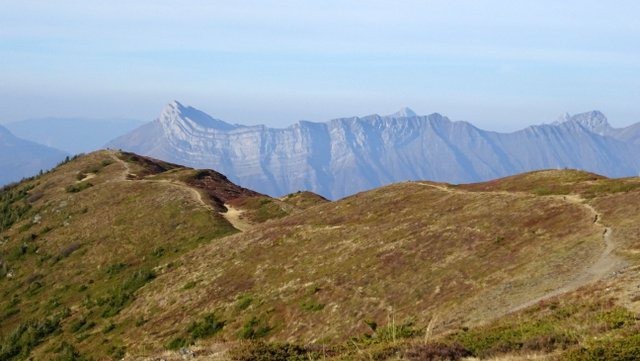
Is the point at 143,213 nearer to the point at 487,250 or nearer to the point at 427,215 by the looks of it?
the point at 427,215

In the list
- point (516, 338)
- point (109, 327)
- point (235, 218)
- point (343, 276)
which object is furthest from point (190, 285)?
point (516, 338)

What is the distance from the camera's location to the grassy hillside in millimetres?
24781

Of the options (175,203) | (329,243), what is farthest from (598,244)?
(175,203)

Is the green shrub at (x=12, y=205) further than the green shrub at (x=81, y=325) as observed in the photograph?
Yes

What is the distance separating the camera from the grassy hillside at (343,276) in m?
24.8

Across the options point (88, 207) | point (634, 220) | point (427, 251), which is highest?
point (634, 220)

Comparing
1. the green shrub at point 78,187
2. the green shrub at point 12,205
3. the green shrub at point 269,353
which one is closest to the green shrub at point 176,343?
the green shrub at point 269,353

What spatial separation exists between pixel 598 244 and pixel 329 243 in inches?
1049

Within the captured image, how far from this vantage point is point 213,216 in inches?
3415

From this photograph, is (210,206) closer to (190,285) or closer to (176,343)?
(190,285)

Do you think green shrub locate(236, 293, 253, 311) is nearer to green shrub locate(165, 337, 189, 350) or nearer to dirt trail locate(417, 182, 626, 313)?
green shrub locate(165, 337, 189, 350)

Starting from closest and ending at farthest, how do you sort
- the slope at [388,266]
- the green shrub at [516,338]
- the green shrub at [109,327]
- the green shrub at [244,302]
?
the green shrub at [516,338] → the slope at [388,266] → the green shrub at [244,302] → the green shrub at [109,327]

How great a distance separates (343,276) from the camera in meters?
51.0

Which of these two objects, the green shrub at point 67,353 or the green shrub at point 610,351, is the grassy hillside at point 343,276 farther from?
the green shrub at point 67,353
